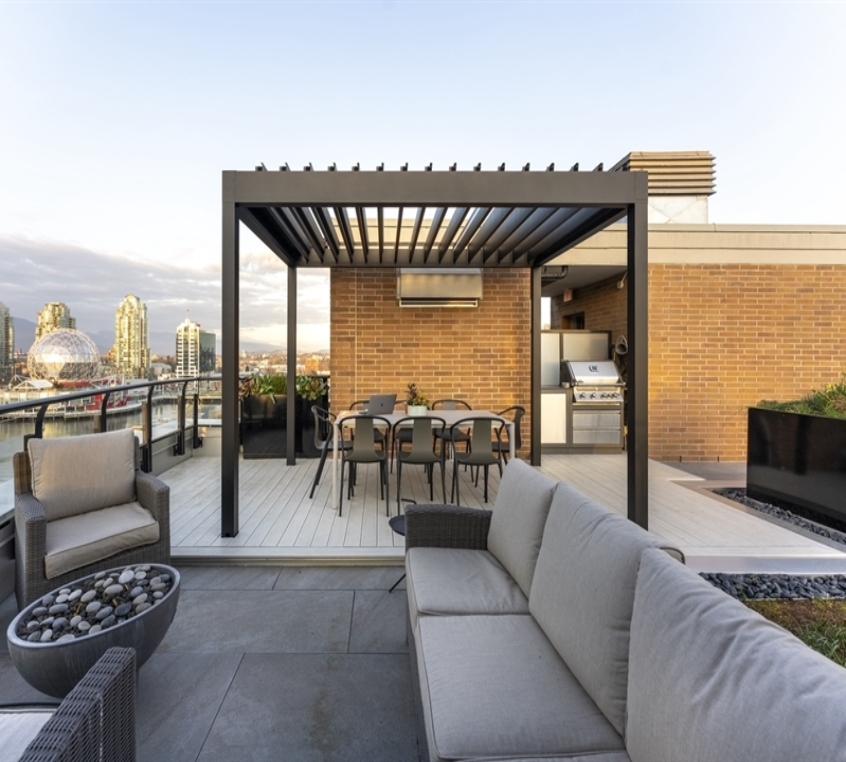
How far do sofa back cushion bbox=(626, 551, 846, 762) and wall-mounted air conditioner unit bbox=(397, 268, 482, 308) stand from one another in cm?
548

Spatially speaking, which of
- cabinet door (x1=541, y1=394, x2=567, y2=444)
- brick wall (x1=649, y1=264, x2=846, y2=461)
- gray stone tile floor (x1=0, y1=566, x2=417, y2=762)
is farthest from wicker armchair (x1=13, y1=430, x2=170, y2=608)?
brick wall (x1=649, y1=264, x2=846, y2=461)

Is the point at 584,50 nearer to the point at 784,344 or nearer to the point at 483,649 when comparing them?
the point at 784,344

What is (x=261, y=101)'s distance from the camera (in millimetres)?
7266

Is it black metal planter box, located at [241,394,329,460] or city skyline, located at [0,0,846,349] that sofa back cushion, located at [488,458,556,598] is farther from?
city skyline, located at [0,0,846,349]

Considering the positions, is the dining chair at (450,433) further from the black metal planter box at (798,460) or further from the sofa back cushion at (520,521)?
the black metal planter box at (798,460)

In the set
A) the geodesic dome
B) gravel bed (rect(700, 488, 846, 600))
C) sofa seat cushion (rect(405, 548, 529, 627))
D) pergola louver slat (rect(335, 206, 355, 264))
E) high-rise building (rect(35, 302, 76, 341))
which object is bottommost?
gravel bed (rect(700, 488, 846, 600))

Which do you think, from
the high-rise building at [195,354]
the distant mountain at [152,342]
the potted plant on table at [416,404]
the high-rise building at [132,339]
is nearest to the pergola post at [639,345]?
the potted plant on table at [416,404]

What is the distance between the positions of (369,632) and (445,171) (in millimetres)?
3206

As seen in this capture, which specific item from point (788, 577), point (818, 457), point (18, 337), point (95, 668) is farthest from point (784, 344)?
point (18, 337)

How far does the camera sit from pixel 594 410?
276 inches

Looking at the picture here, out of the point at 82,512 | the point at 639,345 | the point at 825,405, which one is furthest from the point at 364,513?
the point at 825,405

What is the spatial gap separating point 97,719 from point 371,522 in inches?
116

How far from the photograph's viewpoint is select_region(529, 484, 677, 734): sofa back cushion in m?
1.22

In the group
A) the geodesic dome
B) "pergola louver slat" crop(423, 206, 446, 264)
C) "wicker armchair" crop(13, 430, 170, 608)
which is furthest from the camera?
the geodesic dome
